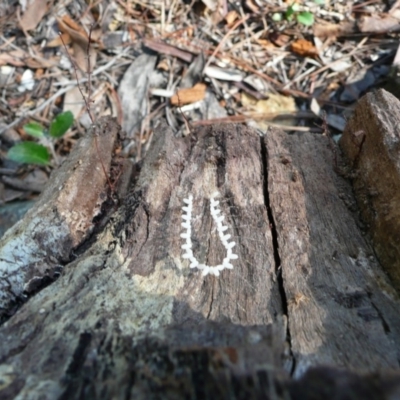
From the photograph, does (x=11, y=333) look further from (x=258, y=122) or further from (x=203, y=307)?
(x=258, y=122)

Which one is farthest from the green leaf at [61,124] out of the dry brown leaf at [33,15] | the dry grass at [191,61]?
the dry brown leaf at [33,15]

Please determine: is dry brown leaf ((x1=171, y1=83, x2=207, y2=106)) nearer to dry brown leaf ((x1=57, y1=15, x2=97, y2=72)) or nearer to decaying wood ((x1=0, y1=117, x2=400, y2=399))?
dry brown leaf ((x1=57, y1=15, x2=97, y2=72))

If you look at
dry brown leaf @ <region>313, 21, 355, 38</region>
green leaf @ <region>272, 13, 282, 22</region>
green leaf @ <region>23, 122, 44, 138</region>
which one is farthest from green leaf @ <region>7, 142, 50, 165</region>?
dry brown leaf @ <region>313, 21, 355, 38</region>

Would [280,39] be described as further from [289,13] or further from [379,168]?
[379,168]

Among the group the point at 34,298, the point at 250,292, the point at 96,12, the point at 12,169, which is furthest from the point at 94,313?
the point at 96,12

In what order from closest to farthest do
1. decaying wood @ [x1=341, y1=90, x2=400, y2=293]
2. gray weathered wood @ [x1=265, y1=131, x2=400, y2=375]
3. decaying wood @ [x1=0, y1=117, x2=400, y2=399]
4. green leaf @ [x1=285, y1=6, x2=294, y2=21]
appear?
1. decaying wood @ [x1=0, y1=117, x2=400, y2=399]
2. gray weathered wood @ [x1=265, y1=131, x2=400, y2=375]
3. decaying wood @ [x1=341, y1=90, x2=400, y2=293]
4. green leaf @ [x1=285, y1=6, x2=294, y2=21]
